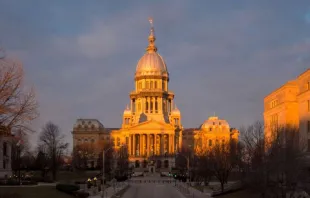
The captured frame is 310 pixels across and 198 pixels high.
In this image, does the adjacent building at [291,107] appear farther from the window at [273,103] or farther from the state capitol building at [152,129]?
the state capitol building at [152,129]

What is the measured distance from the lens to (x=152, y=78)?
19225 cm

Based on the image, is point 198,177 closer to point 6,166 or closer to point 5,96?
point 6,166

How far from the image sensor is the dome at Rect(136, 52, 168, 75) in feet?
635

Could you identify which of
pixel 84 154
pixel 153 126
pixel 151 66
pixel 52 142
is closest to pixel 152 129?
pixel 153 126

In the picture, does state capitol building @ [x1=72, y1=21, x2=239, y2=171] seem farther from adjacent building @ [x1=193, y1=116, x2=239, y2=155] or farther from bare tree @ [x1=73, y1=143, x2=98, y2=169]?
bare tree @ [x1=73, y1=143, x2=98, y2=169]

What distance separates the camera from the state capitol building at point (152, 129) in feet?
584

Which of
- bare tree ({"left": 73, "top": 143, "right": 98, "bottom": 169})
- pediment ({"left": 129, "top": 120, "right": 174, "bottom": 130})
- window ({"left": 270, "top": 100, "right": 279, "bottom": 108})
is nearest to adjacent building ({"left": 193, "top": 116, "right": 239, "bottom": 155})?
pediment ({"left": 129, "top": 120, "right": 174, "bottom": 130})

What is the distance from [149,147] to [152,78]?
92.2 ft

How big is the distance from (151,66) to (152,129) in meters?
28.9

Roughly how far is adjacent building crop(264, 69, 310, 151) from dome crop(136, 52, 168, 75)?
92764mm

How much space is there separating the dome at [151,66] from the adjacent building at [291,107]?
92.8m

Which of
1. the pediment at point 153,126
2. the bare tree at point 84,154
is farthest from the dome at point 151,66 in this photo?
the bare tree at point 84,154

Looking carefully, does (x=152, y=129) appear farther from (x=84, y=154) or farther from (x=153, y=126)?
(x=84, y=154)

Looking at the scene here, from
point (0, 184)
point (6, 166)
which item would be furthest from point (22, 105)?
point (6, 166)
